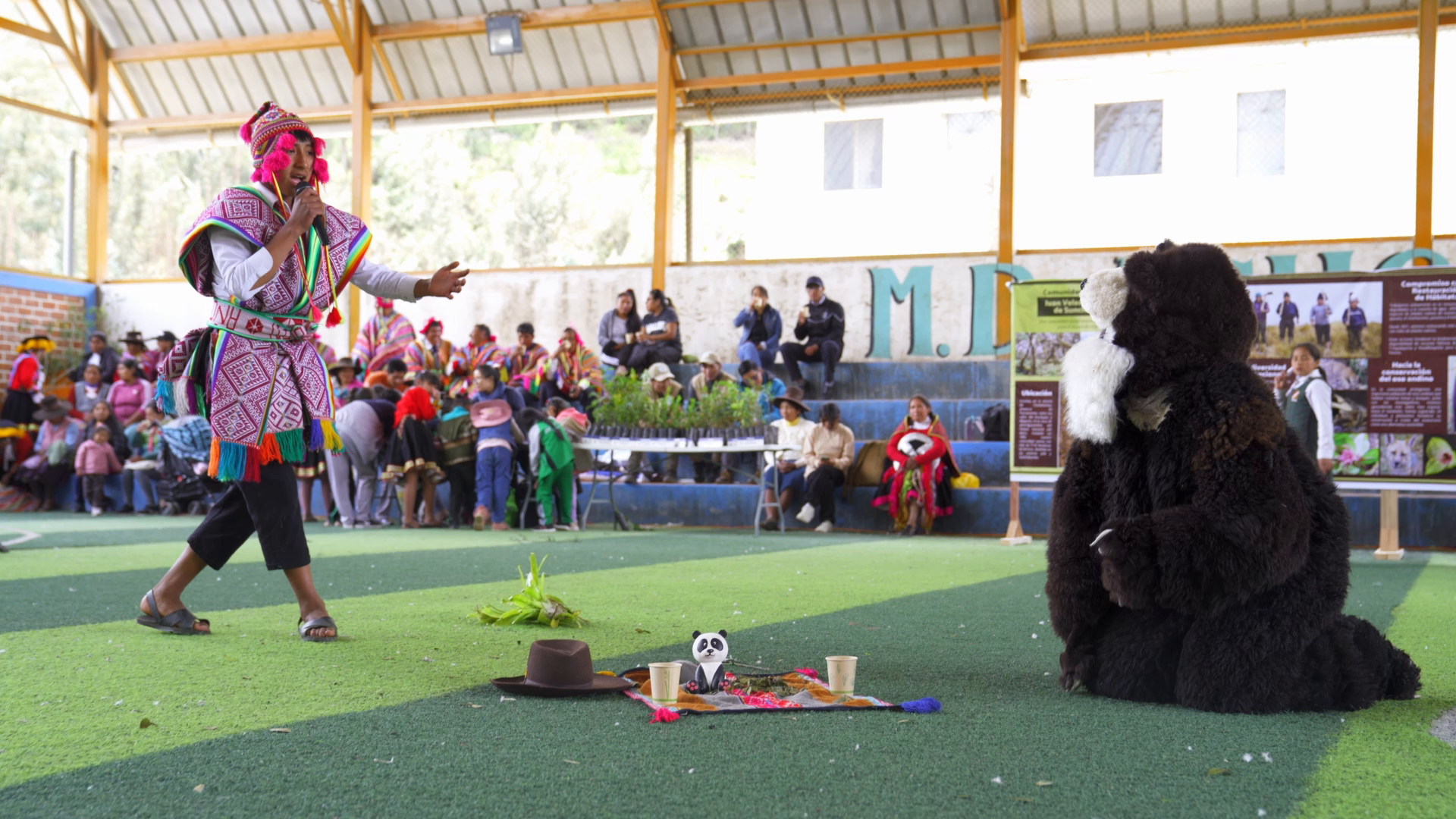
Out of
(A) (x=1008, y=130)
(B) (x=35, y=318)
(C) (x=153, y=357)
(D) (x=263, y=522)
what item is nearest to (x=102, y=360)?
(C) (x=153, y=357)

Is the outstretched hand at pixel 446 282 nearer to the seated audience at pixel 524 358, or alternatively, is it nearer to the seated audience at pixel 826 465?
the seated audience at pixel 826 465

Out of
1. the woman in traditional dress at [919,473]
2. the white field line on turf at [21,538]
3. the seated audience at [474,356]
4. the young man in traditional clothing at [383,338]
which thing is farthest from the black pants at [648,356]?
the white field line on turf at [21,538]

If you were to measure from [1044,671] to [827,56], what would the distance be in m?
13.8

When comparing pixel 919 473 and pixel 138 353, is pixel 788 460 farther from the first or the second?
pixel 138 353

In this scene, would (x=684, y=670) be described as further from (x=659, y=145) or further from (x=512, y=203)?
(x=512, y=203)

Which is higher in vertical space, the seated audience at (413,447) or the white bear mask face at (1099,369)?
the white bear mask face at (1099,369)

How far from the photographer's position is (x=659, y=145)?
16.4 meters

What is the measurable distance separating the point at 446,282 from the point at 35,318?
52.5 ft

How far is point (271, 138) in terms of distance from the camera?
415cm

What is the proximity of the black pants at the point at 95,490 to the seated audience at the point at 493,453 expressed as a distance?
5.16 meters

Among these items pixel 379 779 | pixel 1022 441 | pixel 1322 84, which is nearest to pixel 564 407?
pixel 1022 441

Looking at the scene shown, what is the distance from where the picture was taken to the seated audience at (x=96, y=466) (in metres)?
13.9

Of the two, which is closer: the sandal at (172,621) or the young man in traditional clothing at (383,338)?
the sandal at (172,621)

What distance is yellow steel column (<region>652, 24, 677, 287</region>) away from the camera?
1628cm
